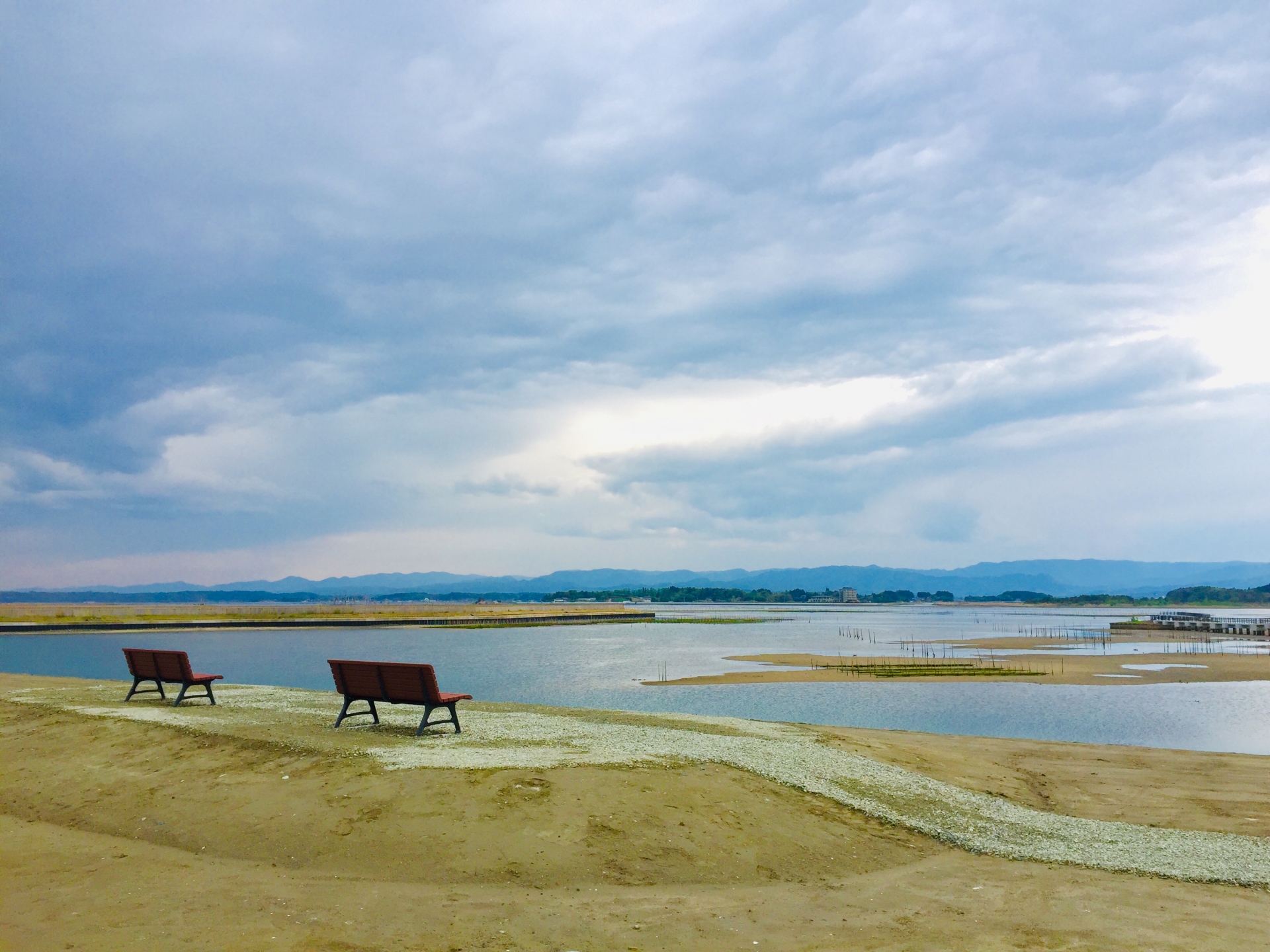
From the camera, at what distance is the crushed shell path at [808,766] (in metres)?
10.7

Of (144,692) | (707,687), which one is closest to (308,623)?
(707,687)

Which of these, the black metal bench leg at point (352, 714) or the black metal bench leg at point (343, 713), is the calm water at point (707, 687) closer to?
the black metal bench leg at point (352, 714)

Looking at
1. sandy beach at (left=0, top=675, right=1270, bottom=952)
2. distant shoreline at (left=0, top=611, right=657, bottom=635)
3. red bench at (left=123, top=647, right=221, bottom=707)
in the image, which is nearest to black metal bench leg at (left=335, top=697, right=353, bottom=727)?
sandy beach at (left=0, top=675, right=1270, bottom=952)

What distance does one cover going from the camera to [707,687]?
1597 inches

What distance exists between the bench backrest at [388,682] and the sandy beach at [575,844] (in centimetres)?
71

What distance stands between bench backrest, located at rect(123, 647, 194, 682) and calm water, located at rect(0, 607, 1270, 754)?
16.0 meters

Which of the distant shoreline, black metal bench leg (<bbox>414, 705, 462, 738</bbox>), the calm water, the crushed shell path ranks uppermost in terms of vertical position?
black metal bench leg (<bbox>414, 705, 462, 738</bbox>)

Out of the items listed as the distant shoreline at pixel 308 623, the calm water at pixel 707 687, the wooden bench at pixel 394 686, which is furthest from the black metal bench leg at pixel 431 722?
the distant shoreline at pixel 308 623

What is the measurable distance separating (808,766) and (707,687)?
27.5 m

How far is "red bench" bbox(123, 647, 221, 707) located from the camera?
58.5 ft

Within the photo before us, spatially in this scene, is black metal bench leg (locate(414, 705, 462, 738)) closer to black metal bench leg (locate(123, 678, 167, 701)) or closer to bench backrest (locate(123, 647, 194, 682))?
bench backrest (locate(123, 647, 194, 682))

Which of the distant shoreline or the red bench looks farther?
the distant shoreline

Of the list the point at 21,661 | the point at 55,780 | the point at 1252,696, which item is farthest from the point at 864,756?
the point at 21,661

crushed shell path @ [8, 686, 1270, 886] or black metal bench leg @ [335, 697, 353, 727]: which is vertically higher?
black metal bench leg @ [335, 697, 353, 727]
